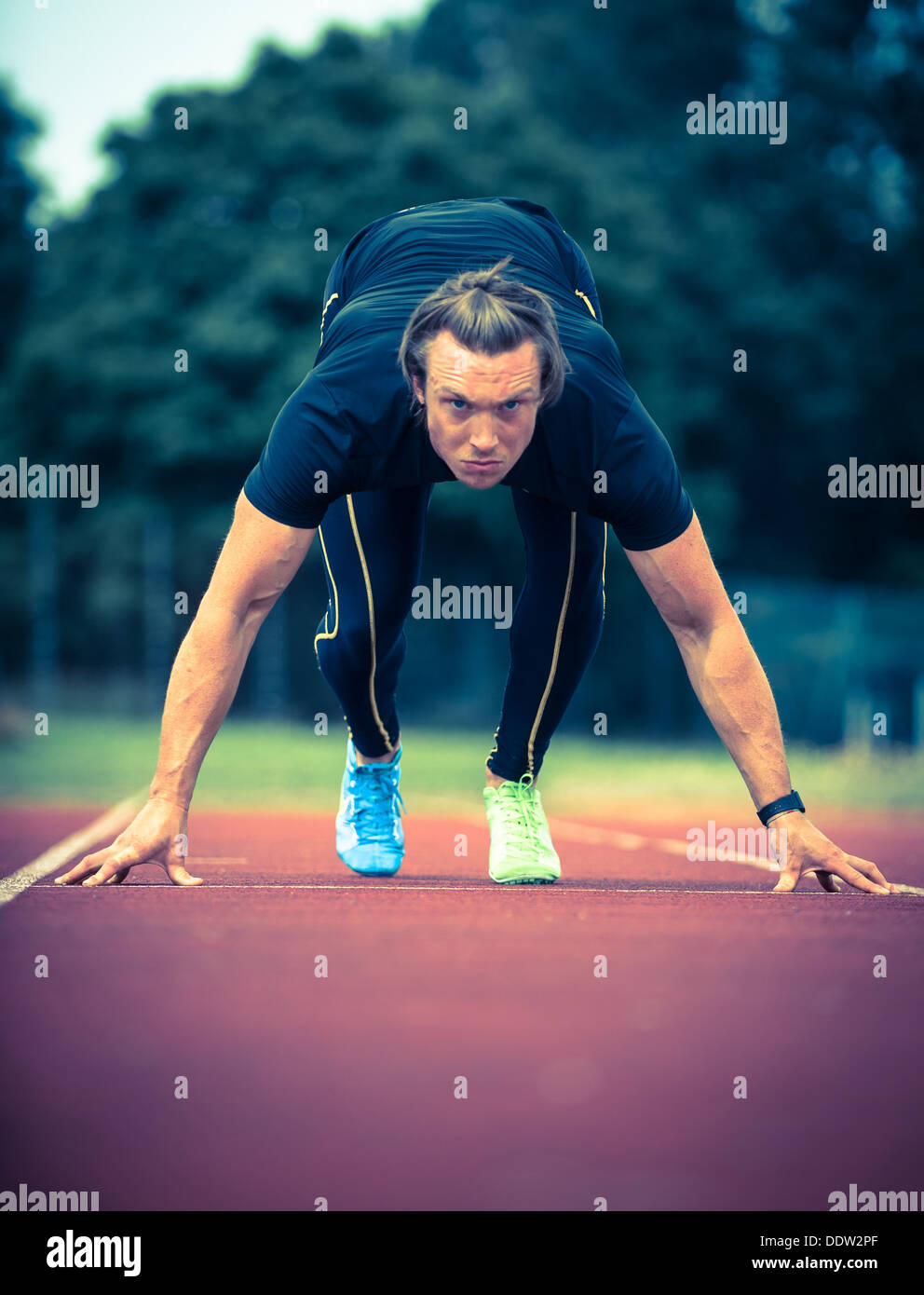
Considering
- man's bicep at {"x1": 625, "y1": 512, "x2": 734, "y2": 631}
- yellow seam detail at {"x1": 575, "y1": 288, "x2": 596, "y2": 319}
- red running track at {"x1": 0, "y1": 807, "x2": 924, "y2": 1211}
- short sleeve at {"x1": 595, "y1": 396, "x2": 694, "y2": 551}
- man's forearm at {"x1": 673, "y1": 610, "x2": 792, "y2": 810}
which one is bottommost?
red running track at {"x1": 0, "y1": 807, "x2": 924, "y2": 1211}

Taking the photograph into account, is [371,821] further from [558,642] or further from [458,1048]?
[458,1048]

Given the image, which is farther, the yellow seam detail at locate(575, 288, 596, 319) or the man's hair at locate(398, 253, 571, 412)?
the yellow seam detail at locate(575, 288, 596, 319)

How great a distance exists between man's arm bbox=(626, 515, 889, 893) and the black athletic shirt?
7.2 inches

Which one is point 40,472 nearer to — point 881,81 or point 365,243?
point 881,81

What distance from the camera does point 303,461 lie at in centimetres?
361

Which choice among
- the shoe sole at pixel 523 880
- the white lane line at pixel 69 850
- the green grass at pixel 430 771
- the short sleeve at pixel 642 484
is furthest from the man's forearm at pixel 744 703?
the green grass at pixel 430 771

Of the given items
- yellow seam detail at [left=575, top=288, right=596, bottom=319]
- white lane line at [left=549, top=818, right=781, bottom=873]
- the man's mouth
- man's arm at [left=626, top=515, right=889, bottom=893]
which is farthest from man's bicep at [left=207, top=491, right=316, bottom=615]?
white lane line at [left=549, top=818, right=781, bottom=873]

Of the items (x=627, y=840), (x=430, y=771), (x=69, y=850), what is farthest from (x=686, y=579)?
(x=430, y=771)

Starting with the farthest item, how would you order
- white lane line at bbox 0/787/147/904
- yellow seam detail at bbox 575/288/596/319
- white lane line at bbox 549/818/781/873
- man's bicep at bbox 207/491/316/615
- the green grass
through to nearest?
the green grass → white lane line at bbox 549/818/781/873 → white lane line at bbox 0/787/147/904 → yellow seam detail at bbox 575/288/596/319 → man's bicep at bbox 207/491/316/615

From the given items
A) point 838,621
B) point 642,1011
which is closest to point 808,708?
point 838,621

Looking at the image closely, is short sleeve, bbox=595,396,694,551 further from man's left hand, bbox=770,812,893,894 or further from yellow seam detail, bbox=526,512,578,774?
man's left hand, bbox=770,812,893,894

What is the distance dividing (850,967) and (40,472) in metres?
19.9

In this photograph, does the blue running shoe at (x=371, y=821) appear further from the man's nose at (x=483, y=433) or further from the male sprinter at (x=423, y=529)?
the man's nose at (x=483, y=433)

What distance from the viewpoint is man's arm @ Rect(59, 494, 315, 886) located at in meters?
3.80
